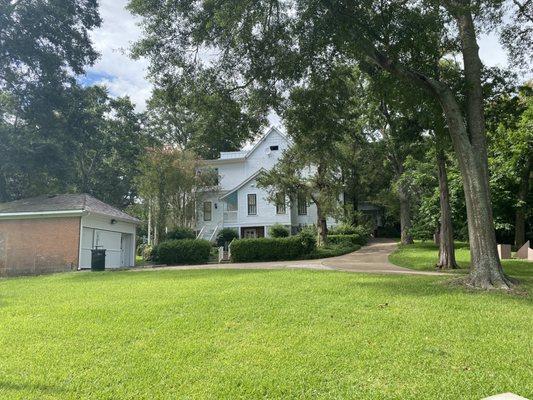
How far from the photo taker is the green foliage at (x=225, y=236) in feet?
106

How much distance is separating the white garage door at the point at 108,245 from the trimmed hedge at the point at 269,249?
681cm

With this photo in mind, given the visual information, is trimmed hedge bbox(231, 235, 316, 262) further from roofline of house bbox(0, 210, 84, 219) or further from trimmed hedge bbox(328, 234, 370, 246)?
roofline of house bbox(0, 210, 84, 219)

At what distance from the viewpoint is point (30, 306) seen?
8.91m

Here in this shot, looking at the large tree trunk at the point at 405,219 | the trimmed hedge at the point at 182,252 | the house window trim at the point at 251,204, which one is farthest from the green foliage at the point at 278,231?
the large tree trunk at the point at 405,219

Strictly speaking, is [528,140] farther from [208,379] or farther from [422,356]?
[208,379]

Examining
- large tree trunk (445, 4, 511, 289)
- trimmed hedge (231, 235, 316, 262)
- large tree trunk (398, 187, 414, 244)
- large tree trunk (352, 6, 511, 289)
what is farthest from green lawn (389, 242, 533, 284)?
large tree trunk (398, 187, 414, 244)

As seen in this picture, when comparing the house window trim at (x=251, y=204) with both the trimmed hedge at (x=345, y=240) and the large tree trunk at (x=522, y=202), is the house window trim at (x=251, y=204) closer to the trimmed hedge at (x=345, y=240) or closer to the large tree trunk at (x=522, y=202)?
the trimmed hedge at (x=345, y=240)

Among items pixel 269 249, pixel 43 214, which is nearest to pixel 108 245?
pixel 43 214

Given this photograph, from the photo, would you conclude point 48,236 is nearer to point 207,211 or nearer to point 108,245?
point 108,245

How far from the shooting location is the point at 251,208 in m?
35.0

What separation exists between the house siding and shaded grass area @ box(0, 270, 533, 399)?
42.4 ft

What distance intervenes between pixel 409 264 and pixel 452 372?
591 inches

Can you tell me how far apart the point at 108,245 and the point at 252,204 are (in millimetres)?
13211

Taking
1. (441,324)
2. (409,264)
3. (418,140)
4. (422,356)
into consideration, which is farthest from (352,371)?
(409,264)
